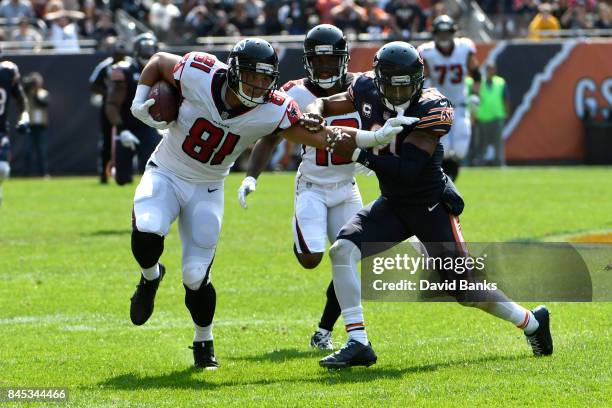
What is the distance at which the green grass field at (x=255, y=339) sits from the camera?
17.5 ft

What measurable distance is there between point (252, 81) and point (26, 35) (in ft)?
51.7

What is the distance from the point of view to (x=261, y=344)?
6.66 meters

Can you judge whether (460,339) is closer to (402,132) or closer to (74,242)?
(402,132)

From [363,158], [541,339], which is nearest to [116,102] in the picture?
[363,158]

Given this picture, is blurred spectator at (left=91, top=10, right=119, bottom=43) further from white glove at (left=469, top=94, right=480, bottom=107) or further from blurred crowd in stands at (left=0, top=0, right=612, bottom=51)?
white glove at (left=469, top=94, right=480, bottom=107)

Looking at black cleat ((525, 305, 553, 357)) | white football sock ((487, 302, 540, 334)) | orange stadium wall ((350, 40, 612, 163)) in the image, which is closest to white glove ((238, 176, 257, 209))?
white football sock ((487, 302, 540, 334))

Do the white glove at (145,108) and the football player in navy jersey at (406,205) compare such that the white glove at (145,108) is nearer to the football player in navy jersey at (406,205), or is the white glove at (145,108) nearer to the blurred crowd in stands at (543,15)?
the football player in navy jersey at (406,205)

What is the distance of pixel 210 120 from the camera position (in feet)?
19.7

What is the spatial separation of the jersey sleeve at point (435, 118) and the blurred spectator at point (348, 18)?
15.2 metres

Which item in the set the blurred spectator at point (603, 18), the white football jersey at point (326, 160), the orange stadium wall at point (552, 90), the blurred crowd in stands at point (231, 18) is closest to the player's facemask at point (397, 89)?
the white football jersey at point (326, 160)

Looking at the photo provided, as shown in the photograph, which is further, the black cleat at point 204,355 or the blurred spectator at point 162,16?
the blurred spectator at point 162,16

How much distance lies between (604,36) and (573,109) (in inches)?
72.4

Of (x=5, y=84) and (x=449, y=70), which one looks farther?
(x=449, y=70)

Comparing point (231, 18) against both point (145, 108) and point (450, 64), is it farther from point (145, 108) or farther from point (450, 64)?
point (145, 108)
